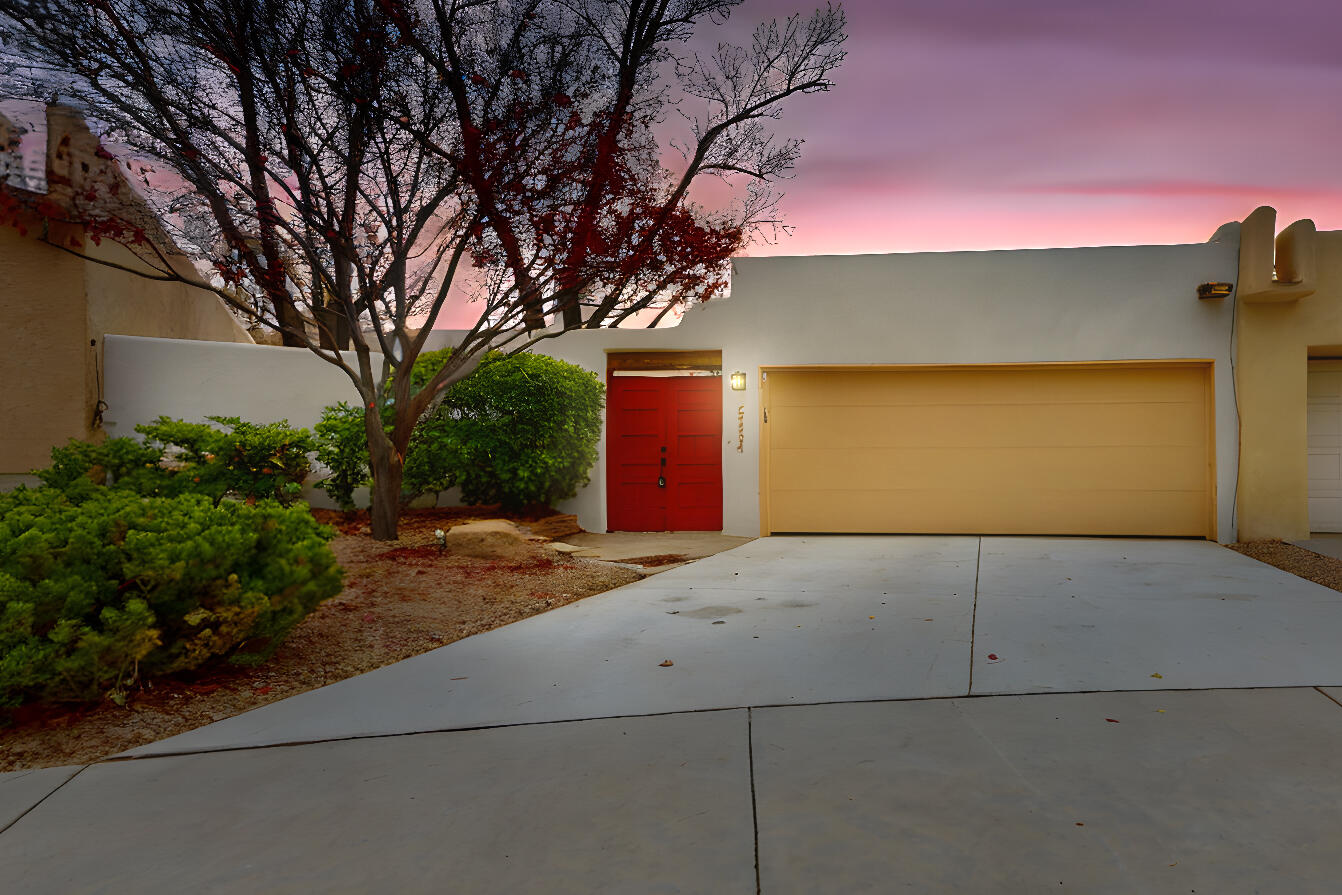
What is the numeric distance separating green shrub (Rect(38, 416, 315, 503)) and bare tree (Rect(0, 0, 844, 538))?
1.11 metres

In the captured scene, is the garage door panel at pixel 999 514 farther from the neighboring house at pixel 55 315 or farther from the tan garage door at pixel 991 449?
the neighboring house at pixel 55 315

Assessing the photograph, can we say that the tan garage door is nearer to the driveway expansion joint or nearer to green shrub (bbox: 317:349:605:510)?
green shrub (bbox: 317:349:605:510)

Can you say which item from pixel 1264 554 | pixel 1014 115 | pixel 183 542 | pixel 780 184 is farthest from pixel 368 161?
pixel 1264 554

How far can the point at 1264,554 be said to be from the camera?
9398mm

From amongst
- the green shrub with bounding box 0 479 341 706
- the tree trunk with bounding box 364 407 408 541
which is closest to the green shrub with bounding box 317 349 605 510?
the tree trunk with bounding box 364 407 408 541

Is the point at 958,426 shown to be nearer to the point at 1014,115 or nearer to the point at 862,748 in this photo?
the point at 1014,115

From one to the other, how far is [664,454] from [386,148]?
5.24 m

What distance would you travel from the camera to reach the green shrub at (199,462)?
7957 millimetres

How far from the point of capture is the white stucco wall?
10383mm

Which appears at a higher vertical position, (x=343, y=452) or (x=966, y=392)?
(x=966, y=392)

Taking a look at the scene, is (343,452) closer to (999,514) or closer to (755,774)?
(755,774)

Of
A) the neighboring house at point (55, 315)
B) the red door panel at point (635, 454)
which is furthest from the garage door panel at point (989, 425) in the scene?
the neighboring house at point (55, 315)

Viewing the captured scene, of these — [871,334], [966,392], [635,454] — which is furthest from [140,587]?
[966,392]

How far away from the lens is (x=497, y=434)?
34.6 ft
